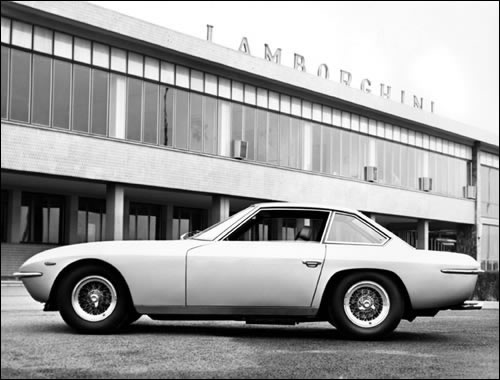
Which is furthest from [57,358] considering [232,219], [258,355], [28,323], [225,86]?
[225,86]

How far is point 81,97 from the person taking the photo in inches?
963

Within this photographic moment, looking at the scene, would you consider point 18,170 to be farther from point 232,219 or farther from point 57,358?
point 57,358

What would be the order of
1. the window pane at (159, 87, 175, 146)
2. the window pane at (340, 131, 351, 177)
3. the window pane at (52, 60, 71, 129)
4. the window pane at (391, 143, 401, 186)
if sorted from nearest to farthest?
the window pane at (52, 60, 71, 129), the window pane at (159, 87, 175, 146), the window pane at (340, 131, 351, 177), the window pane at (391, 143, 401, 186)

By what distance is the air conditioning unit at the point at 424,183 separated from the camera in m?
42.2

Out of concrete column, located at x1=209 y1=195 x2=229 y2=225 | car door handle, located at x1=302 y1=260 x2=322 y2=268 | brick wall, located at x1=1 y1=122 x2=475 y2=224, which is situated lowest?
car door handle, located at x1=302 y1=260 x2=322 y2=268

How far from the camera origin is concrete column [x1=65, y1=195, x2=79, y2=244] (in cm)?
3047

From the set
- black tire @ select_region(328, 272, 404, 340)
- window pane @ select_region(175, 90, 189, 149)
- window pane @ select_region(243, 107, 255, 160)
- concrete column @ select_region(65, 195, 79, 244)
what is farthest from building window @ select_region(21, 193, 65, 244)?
black tire @ select_region(328, 272, 404, 340)

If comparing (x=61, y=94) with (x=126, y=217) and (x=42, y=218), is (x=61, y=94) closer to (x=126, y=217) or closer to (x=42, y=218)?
(x=42, y=218)

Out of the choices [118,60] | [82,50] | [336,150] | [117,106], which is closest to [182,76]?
[118,60]

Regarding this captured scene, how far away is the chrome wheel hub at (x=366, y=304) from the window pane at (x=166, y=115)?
20.0m

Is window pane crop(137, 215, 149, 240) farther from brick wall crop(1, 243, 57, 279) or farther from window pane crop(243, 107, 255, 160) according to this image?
brick wall crop(1, 243, 57, 279)

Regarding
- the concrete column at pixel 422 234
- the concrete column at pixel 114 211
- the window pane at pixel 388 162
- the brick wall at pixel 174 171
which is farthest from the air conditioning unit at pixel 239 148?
the concrete column at pixel 422 234

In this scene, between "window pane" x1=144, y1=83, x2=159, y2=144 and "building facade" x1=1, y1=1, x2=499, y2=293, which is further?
"window pane" x1=144, y1=83, x2=159, y2=144

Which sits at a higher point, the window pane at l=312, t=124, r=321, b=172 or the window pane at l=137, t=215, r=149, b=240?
the window pane at l=312, t=124, r=321, b=172
